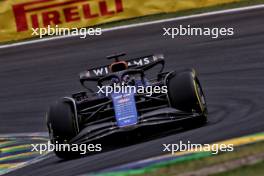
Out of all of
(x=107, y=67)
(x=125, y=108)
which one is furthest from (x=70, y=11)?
(x=125, y=108)

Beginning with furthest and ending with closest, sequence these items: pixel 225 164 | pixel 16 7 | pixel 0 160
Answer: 1. pixel 16 7
2. pixel 0 160
3. pixel 225 164

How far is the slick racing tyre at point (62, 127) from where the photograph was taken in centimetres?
1024

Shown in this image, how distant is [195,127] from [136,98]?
0.91 metres

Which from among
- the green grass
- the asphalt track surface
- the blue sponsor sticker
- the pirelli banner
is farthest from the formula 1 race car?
the pirelli banner

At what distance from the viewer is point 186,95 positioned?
1031 centimetres

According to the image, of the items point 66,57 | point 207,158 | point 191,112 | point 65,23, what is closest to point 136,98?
point 191,112

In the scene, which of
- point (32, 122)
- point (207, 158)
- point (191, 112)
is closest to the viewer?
point (207, 158)

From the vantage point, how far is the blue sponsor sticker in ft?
33.3

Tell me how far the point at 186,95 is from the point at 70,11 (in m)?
10.2

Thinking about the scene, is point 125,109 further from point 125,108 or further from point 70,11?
point 70,11

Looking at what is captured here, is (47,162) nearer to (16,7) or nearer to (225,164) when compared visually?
(225,164)

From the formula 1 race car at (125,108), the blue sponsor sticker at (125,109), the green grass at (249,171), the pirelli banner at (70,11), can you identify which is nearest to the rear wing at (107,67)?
the formula 1 race car at (125,108)

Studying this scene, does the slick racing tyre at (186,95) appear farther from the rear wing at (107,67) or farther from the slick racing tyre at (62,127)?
the slick racing tyre at (62,127)

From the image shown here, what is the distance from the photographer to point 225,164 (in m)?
7.39
